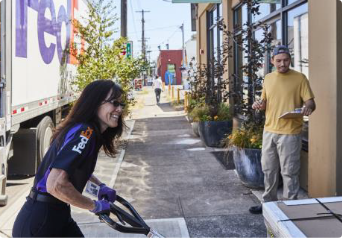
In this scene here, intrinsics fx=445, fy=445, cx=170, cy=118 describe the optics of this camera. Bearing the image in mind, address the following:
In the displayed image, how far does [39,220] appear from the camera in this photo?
2.36 metres

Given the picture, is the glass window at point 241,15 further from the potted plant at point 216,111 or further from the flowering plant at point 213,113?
the flowering plant at point 213,113

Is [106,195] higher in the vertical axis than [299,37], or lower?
lower

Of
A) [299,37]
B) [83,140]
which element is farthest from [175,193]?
[83,140]

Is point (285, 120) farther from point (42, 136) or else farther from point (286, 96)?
point (42, 136)

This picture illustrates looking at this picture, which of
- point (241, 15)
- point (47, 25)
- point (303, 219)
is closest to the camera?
point (303, 219)

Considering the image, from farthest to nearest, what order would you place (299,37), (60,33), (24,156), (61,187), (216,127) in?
(216,127), (60,33), (24,156), (299,37), (61,187)

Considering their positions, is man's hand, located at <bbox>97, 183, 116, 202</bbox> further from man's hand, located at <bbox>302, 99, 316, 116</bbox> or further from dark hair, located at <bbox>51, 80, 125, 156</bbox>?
man's hand, located at <bbox>302, 99, 316, 116</bbox>

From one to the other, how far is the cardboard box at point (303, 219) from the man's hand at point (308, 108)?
6.39 ft

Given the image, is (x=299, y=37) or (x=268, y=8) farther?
(x=268, y=8)

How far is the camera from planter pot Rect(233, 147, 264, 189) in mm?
5988

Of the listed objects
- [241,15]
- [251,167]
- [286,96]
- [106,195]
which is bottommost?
[251,167]

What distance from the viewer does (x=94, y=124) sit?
7.95 feet

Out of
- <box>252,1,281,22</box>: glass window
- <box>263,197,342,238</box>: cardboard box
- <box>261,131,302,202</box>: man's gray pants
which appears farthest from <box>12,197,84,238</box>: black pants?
<box>252,1,281,22</box>: glass window

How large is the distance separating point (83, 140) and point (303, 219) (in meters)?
1.24
